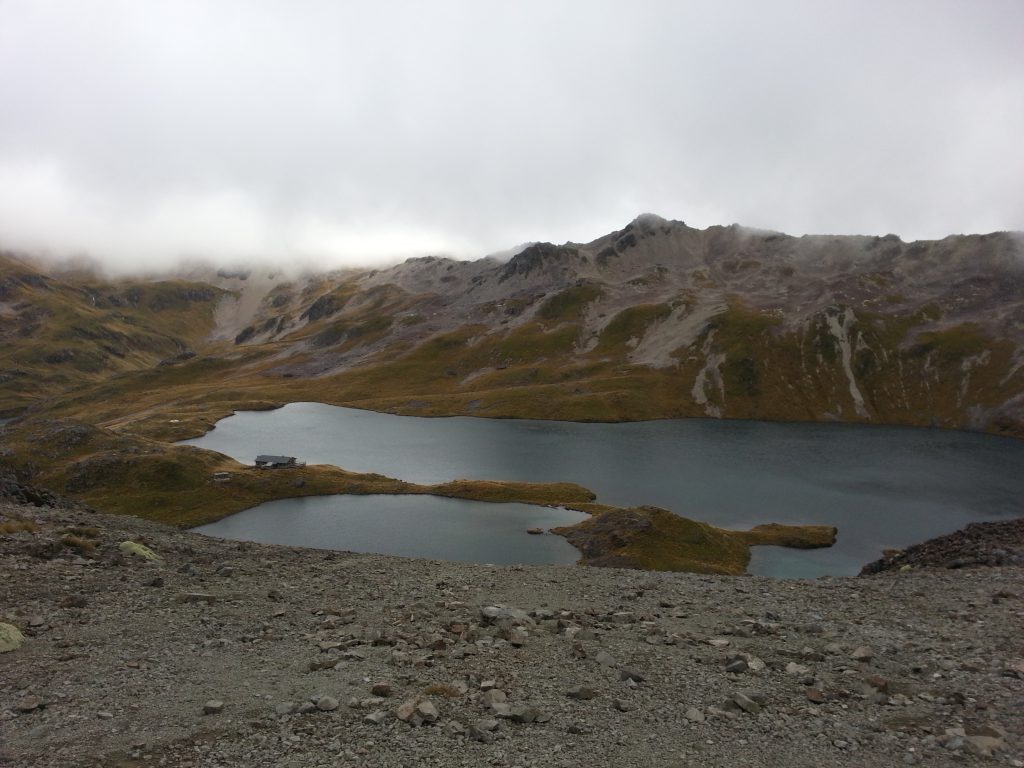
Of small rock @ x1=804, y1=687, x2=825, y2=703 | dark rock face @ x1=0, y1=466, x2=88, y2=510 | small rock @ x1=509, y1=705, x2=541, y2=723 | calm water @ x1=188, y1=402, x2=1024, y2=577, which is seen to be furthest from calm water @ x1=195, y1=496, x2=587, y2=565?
small rock @ x1=509, y1=705, x2=541, y2=723

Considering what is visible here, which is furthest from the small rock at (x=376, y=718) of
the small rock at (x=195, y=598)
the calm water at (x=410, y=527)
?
the calm water at (x=410, y=527)

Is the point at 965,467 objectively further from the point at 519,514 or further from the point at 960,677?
the point at 960,677

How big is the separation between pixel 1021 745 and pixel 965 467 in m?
141

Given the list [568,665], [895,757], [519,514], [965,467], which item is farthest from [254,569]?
[965,467]

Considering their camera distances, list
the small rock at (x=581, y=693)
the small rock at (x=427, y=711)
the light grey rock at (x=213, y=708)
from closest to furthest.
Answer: the small rock at (x=427, y=711)
the light grey rock at (x=213, y=708)
the small rock at (x=581, y=693)

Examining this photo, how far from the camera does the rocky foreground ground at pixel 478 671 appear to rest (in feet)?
49.8

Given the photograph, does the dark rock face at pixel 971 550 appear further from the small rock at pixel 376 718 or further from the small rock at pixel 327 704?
the small rock at pixel 327 704

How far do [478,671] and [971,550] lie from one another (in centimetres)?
4104

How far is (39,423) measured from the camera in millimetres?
115125

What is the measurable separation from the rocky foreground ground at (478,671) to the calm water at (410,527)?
39.1 meters

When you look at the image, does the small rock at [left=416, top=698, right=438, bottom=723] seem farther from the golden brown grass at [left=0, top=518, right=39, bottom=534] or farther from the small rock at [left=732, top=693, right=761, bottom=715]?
the golden brown grass at [left=0, top=518, right=39, bottom=534]

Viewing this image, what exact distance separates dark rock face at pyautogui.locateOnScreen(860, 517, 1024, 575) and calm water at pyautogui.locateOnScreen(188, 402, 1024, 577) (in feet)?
64.9

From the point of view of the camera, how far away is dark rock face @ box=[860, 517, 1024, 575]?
3916 centimetres

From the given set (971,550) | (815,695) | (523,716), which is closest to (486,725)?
(523,716)
